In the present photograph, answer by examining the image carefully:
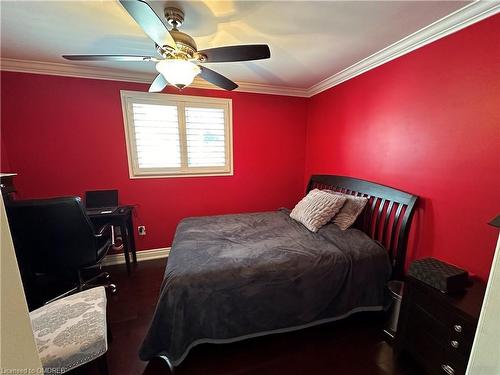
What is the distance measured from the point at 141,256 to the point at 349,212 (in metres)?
2.77

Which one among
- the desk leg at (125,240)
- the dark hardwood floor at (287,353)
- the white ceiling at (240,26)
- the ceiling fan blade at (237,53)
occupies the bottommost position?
the dark hardwood floor at (287,353)

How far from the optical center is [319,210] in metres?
2.23

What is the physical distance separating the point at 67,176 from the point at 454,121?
154 inches

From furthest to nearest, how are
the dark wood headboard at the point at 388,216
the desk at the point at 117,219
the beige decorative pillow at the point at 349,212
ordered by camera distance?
the desk at the point at 117,219 → the beige decorative pillow at the point at 349,212 → the dark wood headboard at the point at 388,216

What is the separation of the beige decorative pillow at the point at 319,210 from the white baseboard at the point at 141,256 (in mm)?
2033

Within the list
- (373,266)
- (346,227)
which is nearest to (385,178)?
(346,227)

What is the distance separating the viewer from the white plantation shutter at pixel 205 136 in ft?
→ 9.72

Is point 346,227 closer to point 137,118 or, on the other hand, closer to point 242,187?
point 242,187

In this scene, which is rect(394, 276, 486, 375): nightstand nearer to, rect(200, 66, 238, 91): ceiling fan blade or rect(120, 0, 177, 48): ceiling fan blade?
rect(200, 66, 238, 91): ceiling fan blade

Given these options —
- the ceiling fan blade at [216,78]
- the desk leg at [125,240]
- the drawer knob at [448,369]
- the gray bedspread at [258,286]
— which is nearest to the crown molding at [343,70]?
the ceiling fan blade at [216,78]

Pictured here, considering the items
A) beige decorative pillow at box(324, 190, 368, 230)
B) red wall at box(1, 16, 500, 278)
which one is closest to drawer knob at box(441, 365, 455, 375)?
red wall at box(1, 16, 500, 278)

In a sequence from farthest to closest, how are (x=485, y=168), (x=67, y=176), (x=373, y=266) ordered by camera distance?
(x=67, y=176) → (x=373, y=266) → (x=485, y=168)

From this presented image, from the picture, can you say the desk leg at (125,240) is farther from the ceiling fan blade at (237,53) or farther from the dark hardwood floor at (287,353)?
the ceiling fan blade at (237,53)

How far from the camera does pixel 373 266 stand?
1.76m
